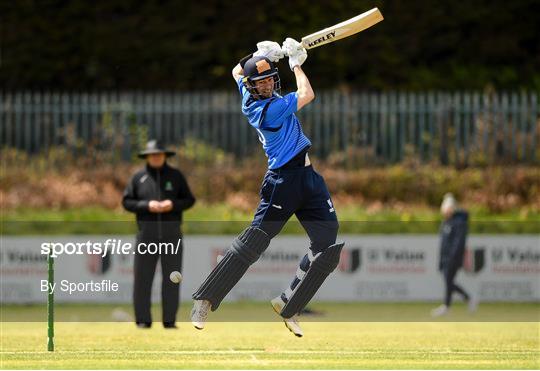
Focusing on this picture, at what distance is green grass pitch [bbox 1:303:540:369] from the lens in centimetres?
1128

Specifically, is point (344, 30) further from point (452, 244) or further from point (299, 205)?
point (452, 244)

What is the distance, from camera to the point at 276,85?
434 inches

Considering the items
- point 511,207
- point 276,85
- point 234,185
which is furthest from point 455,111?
point 276,85

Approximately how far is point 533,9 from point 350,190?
6630 millimetres

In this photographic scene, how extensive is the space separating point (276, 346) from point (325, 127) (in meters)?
11.7

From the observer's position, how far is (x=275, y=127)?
432 inches

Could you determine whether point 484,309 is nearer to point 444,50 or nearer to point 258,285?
point 258,285

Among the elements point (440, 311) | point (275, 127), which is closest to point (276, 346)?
point (275, 127)

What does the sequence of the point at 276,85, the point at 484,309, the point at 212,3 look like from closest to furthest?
1. the point at 276,85
2. the point at 484,309
3. the point at 212,3

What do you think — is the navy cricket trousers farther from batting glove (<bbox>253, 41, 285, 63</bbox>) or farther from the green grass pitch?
the green grass pitch

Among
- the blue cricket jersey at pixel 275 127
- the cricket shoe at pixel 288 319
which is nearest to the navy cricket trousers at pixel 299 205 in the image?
the blue cricket jersey at pixel 275 127

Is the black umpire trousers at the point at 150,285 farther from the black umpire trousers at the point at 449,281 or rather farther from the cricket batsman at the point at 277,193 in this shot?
the black umpire trousers at the point at 449,281

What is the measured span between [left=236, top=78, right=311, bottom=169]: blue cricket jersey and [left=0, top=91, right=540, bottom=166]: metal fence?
42.0 ft

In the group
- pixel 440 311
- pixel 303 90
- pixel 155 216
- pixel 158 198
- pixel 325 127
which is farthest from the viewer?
pixel 325 127
